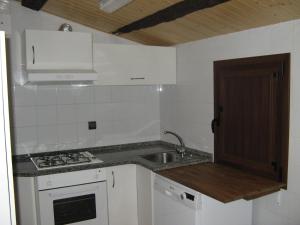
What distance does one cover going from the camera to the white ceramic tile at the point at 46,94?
314 centimetres

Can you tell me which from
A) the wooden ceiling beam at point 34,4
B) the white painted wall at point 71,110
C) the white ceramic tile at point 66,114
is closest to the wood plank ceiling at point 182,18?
the wooden ceiling beam at point 34,4

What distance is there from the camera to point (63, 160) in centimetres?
295

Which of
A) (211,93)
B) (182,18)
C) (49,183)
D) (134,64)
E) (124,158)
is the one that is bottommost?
(49,183)

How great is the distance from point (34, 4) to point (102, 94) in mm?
1158

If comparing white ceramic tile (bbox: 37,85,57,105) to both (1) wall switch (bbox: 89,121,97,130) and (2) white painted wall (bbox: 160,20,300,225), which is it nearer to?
(1) wall switch (bbox: 89,121,97,130)

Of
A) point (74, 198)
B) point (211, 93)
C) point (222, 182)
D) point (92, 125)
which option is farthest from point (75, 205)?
point (211, 93)

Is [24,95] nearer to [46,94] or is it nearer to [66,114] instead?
[46,94]

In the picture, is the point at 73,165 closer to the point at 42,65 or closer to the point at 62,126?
the point at 62,126

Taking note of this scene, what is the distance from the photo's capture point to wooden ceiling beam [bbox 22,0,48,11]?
2.81m

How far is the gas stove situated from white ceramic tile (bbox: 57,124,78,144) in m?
0.15

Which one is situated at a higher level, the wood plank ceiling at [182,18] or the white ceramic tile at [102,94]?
the wood plank ceiling at [182,18]

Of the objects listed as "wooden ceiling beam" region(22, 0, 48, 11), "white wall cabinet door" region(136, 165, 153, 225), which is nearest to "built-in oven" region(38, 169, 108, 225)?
"white wall cabinet door" region(136, 165, 153, 225)

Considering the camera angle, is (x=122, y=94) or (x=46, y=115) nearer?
(x=46, y=115)

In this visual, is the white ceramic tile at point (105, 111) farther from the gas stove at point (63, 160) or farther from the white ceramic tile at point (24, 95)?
the white ceramic tile at point (24, 95)
